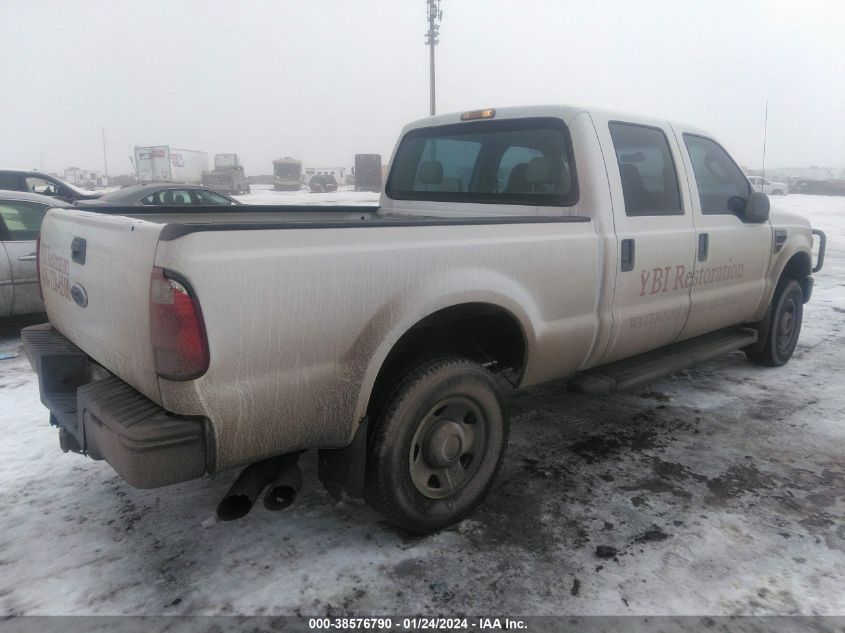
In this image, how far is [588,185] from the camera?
3.42 m

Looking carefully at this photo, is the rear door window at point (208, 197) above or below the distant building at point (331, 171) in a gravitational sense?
below

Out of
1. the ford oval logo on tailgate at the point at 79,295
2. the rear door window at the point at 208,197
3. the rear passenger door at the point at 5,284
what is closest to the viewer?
the ford oval logo on tailgate at the point at 79,295

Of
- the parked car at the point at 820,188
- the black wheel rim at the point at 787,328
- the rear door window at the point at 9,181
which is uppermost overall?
the parked car at the point at 820,188

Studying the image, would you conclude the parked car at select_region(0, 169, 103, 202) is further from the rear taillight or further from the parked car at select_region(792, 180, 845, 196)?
the parked car at select_region(792, 180, 845, 196)

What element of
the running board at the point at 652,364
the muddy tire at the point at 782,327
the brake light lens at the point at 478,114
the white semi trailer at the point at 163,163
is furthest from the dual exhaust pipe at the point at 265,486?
the white semi trailer at the point at 163,163

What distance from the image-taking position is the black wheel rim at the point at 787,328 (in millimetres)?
5453

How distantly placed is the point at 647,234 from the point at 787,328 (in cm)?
285

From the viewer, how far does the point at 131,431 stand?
2082 millimetres

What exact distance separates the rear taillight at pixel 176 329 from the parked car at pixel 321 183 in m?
54.9

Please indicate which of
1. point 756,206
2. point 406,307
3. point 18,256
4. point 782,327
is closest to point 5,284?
point 18,256

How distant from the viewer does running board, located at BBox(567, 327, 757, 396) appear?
3.60m

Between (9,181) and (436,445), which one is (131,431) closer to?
(436,445)

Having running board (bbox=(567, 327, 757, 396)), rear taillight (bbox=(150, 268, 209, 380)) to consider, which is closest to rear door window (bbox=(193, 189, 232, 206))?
running board (bbox=(567, 327, 757, 396))

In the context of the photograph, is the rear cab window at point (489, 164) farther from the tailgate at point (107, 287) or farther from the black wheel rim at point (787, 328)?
the black wheel rim at point (787, 328)
